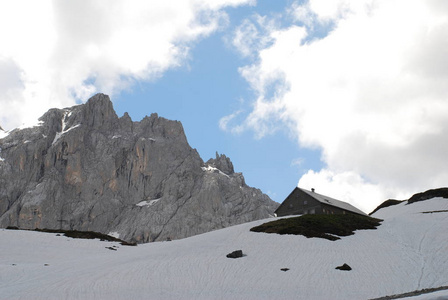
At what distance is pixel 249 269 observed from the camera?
32.5m

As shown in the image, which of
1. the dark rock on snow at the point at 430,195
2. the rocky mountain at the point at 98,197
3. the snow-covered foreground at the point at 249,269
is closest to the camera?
the snow-covered foreground at the point at 249,269

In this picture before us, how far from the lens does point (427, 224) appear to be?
46.1m

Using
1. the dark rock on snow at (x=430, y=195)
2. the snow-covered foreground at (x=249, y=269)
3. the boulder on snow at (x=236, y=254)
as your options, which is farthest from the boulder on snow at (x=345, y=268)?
the dark rock on snow at (x=430, y=195)

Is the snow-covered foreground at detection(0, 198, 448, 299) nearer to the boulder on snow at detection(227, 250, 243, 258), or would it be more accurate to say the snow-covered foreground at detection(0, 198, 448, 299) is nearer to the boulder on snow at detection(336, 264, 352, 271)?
the boulder on snow at detection(336, 264, 352, 271)

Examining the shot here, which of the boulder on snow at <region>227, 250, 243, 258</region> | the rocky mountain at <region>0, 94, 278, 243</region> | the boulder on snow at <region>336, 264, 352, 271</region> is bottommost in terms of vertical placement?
the boulder on snow at <region>336, 264, 352, 271</region>

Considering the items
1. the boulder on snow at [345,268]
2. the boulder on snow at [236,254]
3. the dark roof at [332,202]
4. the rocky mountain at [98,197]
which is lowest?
the boulder on snow at [345,268]

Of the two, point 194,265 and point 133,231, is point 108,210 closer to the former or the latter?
point 133,231

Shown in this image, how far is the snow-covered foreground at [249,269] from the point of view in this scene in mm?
26875

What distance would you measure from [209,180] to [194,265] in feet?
540

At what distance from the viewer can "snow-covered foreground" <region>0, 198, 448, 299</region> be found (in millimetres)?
26875

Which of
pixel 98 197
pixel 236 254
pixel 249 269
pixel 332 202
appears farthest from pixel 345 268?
pixel 98 197

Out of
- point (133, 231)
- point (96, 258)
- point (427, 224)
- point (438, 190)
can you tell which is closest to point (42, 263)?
point (96, 258)

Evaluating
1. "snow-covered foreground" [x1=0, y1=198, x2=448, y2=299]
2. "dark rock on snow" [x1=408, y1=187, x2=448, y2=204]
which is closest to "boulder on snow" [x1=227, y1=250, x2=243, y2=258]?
"snow-covered foreground" [x1=0, y1=198, x2=448, y2=299]

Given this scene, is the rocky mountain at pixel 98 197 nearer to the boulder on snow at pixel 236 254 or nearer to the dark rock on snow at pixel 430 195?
the dark rock on snow at pixel 430 195
